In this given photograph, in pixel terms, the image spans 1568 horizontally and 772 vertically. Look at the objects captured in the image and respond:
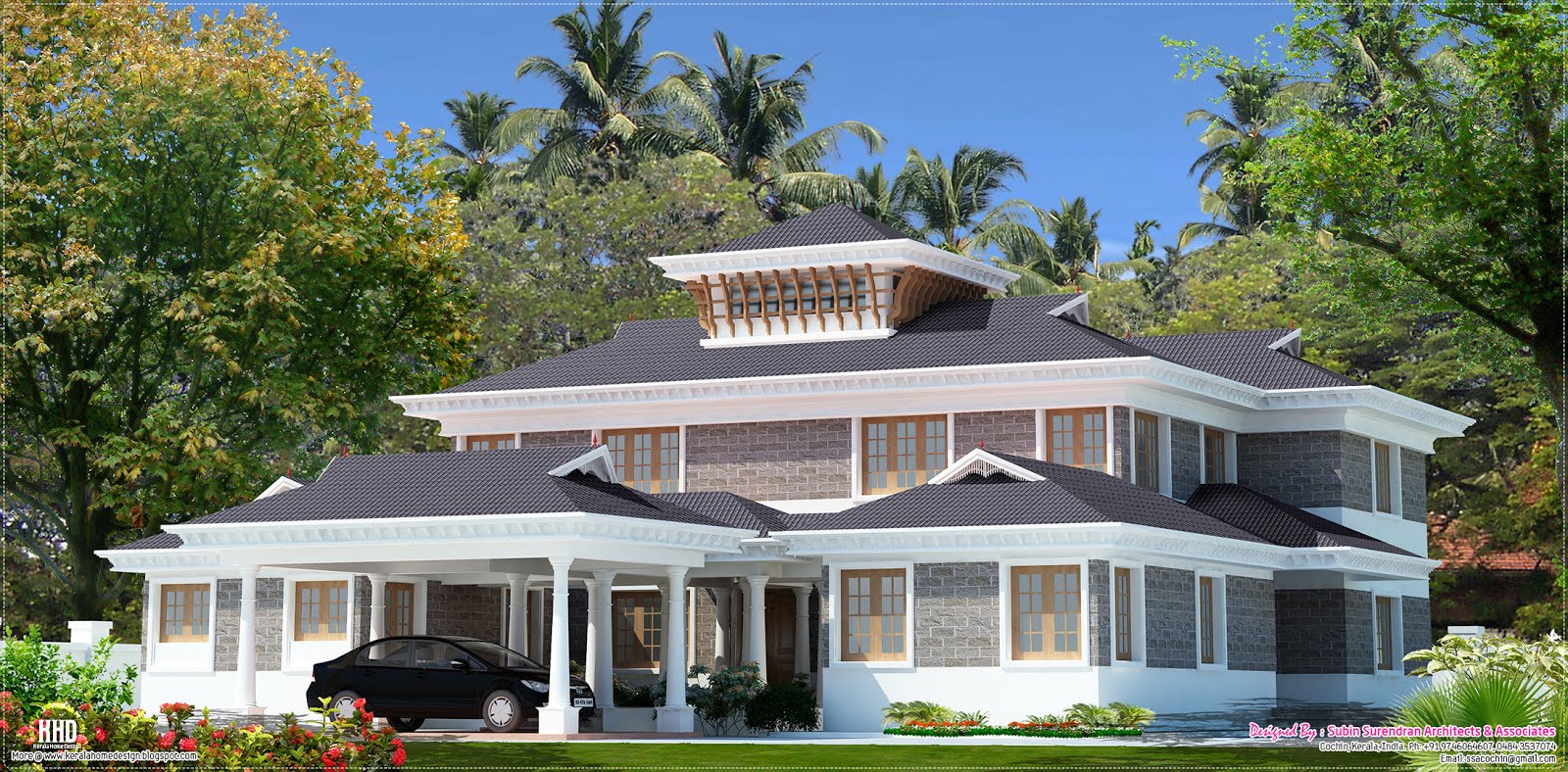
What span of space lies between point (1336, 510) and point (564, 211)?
2724 centimetres

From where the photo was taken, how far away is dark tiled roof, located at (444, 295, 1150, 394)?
39.2m

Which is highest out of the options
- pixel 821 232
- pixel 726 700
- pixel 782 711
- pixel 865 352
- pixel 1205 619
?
pixel 821 232

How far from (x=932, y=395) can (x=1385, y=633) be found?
1175 cm

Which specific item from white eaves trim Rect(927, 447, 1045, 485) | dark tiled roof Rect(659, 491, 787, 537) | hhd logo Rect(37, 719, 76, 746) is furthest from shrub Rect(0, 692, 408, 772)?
white eaves trim Rect(927, 447, 1045, 485)

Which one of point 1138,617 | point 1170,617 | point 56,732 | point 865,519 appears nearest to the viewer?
point 56,732

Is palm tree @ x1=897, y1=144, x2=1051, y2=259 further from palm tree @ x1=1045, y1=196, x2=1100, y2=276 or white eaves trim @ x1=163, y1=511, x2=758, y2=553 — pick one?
white eaves trim @ x1=163, y1=511, x2=758, y2=553

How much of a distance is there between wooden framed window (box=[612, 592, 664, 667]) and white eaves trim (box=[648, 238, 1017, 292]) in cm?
689

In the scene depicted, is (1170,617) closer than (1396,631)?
Yes

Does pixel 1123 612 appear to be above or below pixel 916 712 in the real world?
above

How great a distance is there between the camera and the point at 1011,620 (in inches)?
1329

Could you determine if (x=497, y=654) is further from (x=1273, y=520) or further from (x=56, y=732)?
(x=56, y=732)

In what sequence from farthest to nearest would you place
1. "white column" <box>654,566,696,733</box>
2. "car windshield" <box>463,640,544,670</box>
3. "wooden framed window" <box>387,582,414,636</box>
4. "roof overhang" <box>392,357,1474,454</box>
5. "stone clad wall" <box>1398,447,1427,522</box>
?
1. "stone clad wall" <box>1398,447,1427,522</box>
2. "wooden framed window" <box>387,582,414,636</box>
3. "roof overhang" <box>392,357,1474,454</box>
4. "white column" <box>654,566,696,733</box>
5. "car windshield" <box>463,640,544,670</box>

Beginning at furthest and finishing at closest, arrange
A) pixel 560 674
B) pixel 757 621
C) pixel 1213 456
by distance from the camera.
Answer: pixel 1213 456 < pixel 757 621 < pixel 560 674

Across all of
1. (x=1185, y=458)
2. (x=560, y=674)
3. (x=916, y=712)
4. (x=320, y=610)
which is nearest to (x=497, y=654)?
(x=560, y=674)
